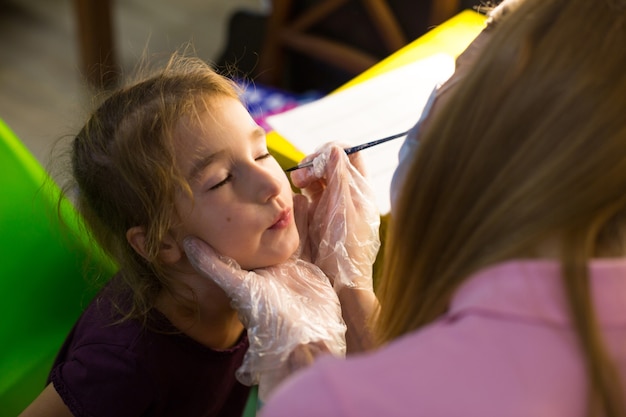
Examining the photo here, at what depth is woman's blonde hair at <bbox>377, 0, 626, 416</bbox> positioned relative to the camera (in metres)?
0.56

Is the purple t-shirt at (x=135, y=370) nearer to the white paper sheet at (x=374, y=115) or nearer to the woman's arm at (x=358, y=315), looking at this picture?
the woman's arm at (x=358, y=315)

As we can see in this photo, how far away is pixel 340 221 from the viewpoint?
3.32 ft

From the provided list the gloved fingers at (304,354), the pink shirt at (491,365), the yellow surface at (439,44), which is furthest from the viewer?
the yellow surface at (439,44)

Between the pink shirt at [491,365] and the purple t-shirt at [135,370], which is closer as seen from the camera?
the pink shirt at [491,365]

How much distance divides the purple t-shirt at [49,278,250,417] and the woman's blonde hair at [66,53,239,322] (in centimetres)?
4

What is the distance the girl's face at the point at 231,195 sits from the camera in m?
0.91

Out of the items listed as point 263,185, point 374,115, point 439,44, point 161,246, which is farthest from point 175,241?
point 439,44

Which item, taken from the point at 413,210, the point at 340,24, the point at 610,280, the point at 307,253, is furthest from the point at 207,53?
the point at 610,280

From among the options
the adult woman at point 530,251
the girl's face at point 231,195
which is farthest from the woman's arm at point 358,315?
the adult woman at point 530,251

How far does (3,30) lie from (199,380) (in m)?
2.26

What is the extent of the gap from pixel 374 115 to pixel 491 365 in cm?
73

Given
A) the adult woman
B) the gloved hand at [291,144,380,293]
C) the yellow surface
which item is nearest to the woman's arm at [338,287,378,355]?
the gloved hand at [291,144,380,293]

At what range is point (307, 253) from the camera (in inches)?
41.1

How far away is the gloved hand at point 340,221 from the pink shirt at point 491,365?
42 cm
